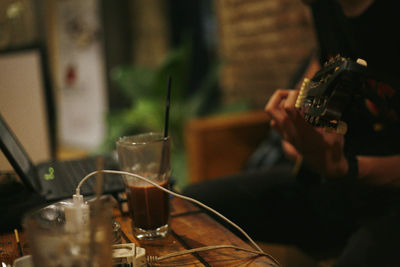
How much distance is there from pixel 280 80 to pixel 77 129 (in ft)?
7.84

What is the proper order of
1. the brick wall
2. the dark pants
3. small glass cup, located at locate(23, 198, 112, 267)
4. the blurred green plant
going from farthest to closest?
the blurred green plant → the brick wall → the dark pants → small glass cup, located at locate(23, 198, 112, 267)

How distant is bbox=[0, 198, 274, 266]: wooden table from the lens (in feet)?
1.87

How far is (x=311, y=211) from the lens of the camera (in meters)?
1.11

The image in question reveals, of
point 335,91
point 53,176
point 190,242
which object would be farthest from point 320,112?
point 53,176

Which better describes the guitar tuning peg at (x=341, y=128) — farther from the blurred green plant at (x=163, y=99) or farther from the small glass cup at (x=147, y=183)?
the blurred green plant at (x=163, y=99)

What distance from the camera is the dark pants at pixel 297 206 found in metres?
1.03

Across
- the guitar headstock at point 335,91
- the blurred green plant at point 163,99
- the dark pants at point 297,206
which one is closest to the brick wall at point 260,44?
the blurred green plant at point 163,99

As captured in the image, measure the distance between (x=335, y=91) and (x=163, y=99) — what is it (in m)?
2.16

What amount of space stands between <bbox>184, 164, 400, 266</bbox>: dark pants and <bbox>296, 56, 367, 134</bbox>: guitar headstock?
37 centimetres

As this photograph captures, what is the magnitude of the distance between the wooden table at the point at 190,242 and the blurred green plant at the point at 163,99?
1.80 m

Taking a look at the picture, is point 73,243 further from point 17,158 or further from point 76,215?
point 17,158

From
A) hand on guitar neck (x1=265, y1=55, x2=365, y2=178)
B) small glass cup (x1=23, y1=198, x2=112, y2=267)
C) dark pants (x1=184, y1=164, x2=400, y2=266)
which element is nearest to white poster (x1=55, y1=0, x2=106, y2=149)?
dark pants (x1=184, y1=164, x2=400, y2=266)

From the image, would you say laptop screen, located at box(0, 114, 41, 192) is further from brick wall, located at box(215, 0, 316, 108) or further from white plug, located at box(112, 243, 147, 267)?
brick wall, located at box(215, 0, 316, 108)

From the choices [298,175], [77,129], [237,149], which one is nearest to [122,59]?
[77,129]
